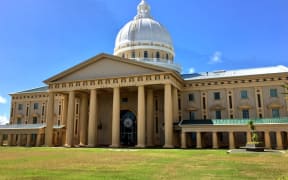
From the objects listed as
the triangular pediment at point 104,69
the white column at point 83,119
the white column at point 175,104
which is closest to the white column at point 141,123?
the triangular pediment at point 104,69

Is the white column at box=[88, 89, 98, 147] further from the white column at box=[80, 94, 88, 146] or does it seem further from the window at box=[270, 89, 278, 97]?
the window at box=[270, 89, 278, 97]

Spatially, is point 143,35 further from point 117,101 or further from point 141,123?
point 141,123

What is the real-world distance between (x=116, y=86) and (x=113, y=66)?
158 inches

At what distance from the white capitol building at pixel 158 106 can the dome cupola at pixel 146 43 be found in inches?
20.5

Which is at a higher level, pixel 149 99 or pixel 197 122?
pixel 149 99

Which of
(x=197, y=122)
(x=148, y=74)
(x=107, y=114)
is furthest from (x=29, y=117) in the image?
(x=197, y=122)

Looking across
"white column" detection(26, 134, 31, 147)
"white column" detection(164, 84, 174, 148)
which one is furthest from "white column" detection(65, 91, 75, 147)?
"white column" detection(164, 84, 174, 148)

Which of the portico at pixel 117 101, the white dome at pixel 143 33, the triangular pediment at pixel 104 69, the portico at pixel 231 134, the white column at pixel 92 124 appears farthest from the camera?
the white dome at pixel 143 33

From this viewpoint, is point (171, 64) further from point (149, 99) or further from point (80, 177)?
point (80, 177)

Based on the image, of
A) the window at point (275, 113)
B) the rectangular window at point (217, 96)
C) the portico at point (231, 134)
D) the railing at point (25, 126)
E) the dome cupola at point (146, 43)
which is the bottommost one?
the portico at point (231, 134)

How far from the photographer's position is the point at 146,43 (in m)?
62.1

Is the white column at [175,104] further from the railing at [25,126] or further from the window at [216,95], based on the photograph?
the railing at [25,126]

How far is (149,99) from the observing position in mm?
49281

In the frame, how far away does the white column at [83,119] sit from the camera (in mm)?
53553
